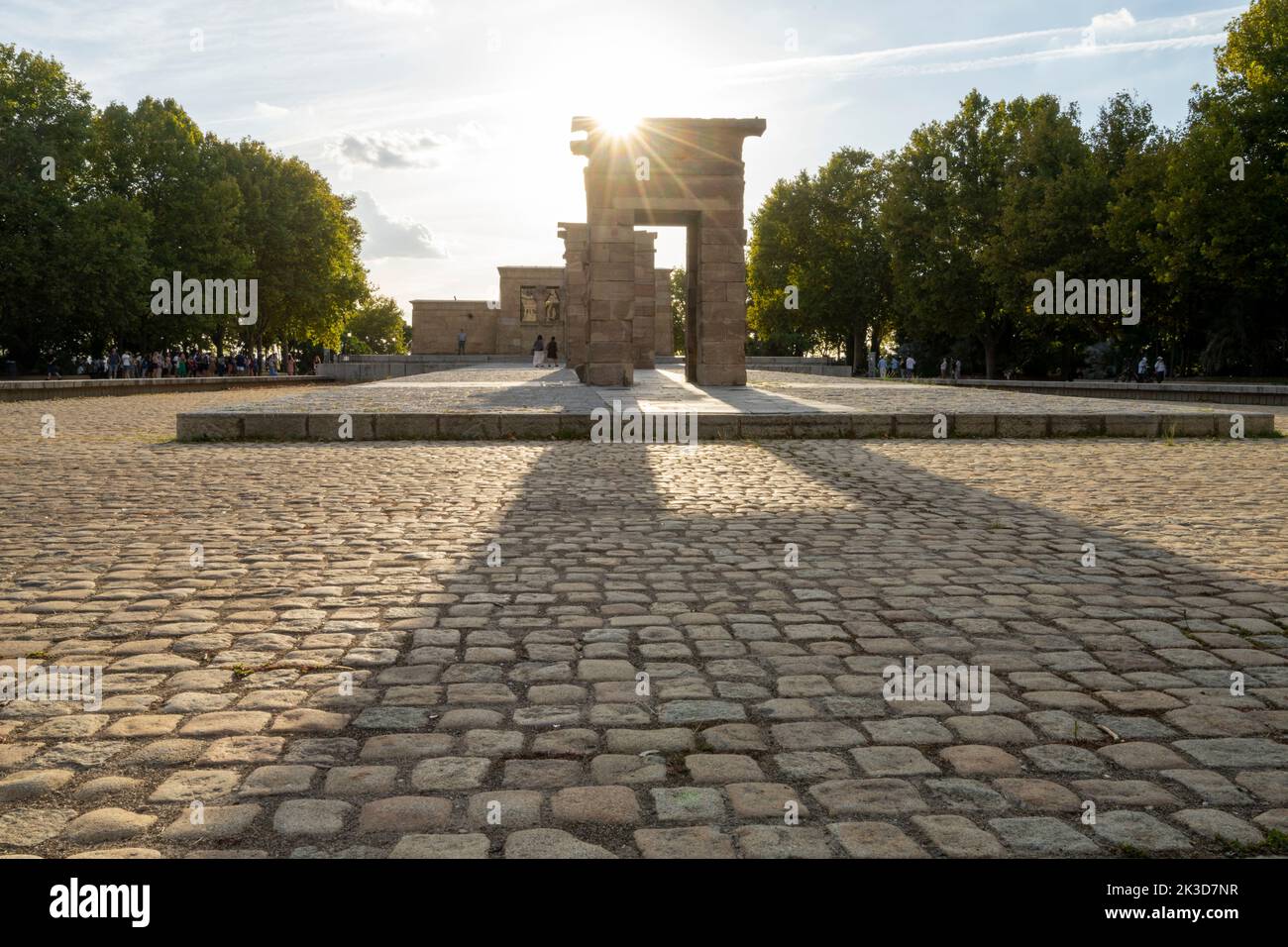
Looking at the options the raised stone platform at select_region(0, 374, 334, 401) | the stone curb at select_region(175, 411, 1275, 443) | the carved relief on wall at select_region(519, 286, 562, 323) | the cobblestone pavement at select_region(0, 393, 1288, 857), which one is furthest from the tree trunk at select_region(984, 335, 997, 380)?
the cobblestone pavement at select_region(0, 393, 1288, 857)

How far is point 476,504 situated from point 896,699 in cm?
592

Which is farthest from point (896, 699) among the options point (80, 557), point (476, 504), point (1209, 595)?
point (476, 504)

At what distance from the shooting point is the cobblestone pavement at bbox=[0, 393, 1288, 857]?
3.17 m

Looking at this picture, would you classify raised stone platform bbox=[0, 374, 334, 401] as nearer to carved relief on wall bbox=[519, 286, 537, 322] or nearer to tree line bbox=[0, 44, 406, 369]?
tree line bbox=[0, 44, 406, 369]

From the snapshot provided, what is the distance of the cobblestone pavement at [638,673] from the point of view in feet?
10.4

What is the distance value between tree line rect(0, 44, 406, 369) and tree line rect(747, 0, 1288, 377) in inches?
1169

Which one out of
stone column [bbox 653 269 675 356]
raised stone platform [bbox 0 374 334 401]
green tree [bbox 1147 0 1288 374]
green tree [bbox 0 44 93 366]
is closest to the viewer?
raised stone platform [bbox 0 374 334 401]

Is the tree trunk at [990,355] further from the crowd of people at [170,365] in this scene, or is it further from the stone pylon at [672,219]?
the crowd of people at [170,365]

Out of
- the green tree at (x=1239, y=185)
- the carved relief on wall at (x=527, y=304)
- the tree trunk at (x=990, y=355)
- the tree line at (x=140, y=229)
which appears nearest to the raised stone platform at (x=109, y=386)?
the tree line at (x=140, y=229)

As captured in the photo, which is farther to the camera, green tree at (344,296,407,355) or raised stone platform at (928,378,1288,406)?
green tree at (344,296,407,355)

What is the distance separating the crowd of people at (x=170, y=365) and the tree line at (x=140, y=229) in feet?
2.45

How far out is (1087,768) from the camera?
3.59 meters

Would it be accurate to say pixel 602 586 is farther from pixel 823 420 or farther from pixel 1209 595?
pixel 823 420

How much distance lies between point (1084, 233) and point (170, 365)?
4377 centimetres
